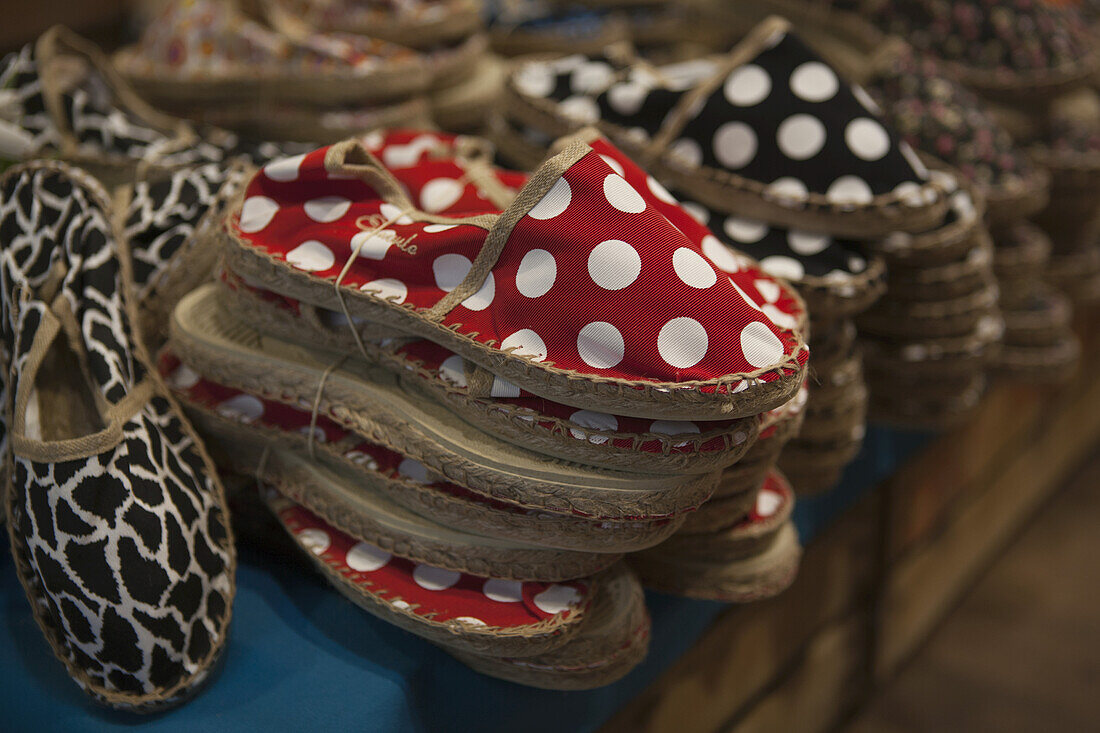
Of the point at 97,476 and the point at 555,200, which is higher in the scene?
the point at 555,200

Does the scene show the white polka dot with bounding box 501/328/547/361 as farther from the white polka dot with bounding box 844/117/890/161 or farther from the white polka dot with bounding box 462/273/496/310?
the white polka dot with bounding box 844/117/890/161

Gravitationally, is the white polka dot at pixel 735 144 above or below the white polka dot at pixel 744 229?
above

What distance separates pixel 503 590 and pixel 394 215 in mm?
327

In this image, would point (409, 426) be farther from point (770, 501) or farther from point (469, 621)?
point (770, 501)

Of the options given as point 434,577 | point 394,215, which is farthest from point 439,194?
point 434,577

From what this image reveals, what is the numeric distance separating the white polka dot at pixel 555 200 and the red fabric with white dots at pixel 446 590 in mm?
316

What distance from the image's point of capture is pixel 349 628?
0.86 metres

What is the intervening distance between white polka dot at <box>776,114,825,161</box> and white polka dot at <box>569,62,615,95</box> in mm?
229

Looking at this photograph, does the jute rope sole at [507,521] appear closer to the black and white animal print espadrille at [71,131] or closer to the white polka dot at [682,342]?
the white polka dot at [682,342]

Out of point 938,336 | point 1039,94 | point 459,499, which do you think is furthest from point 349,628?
point 1039,94

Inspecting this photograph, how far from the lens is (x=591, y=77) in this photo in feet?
3.68

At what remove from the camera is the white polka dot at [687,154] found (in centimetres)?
101

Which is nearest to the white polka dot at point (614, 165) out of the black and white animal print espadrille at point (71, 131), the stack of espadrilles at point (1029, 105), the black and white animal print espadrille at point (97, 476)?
the black and white animal print espadrille at point (97, 476)

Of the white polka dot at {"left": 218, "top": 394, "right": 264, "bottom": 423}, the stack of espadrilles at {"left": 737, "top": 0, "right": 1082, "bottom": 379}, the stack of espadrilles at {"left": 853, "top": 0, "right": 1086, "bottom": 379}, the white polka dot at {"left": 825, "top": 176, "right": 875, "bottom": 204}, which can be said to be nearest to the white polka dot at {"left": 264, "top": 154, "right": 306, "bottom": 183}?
the white polka dot at {"left": 218, "top": 394, "right": 264, "bottom": 423}
